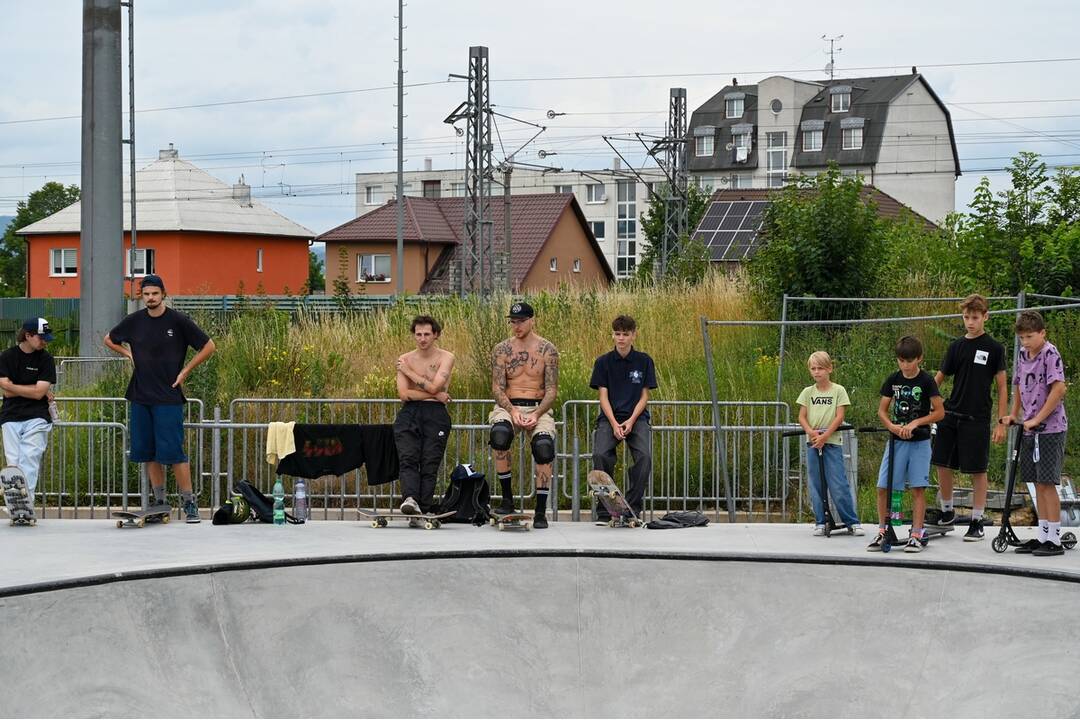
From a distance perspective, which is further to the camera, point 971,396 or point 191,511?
point 191,511

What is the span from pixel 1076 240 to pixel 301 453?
38.9 ft

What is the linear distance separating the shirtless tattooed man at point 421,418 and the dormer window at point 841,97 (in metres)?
73.8

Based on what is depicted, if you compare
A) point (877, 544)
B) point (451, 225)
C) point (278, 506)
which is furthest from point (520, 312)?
point (451, 225)

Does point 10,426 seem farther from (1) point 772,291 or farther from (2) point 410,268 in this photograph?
(2) point 410,268

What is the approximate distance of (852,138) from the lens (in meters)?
77.4

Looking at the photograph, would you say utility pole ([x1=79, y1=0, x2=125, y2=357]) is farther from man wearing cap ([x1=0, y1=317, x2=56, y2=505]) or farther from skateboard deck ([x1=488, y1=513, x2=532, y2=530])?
skateboard deck ([x1=488, y1=513, x2=532, y2=530])

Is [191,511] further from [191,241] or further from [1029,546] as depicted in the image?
[191,241]

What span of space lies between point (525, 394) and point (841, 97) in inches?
2935

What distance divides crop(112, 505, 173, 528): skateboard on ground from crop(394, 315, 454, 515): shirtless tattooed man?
2.12 m

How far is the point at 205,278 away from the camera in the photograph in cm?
5534

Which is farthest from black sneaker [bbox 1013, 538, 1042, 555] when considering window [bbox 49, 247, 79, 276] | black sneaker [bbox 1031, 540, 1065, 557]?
window [bbox 49, 247, 79, 276]

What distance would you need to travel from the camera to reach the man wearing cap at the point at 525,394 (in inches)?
395

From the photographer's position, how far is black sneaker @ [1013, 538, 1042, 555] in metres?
8.54

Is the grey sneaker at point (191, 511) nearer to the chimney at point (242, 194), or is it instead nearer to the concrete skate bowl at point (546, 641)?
the concrete skate bowl at point (546, 641)
